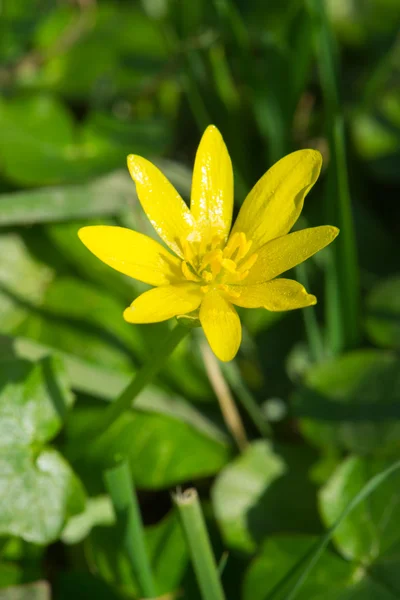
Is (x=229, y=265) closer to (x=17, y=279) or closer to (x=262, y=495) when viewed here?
(x=262, y=495)

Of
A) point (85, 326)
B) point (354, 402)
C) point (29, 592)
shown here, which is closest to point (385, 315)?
point (354, 402)

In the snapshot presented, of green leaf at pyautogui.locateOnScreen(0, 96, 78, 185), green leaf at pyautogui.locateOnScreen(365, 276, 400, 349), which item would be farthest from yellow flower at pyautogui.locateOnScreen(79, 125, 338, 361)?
green leaf at pyautogui.locateOnScreen(0, 96, 78, 185)

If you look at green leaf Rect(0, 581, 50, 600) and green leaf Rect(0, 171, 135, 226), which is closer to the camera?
green leaf Rect(0, 581, 50, 600)

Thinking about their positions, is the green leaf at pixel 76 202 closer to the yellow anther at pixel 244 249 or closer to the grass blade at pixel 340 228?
the grass blade at pixel 340 228

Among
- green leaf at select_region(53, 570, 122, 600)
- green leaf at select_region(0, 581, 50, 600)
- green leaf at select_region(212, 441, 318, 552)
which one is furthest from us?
green leaf at select_region(212, 441, 318, 552)

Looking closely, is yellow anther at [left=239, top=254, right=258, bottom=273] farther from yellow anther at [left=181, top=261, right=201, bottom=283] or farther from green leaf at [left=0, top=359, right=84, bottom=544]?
green leaf at [left=0, top=359, right=84, bottom=544]

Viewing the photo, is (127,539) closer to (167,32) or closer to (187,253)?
(187,253)

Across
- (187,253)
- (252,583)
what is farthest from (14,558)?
(187,253)
